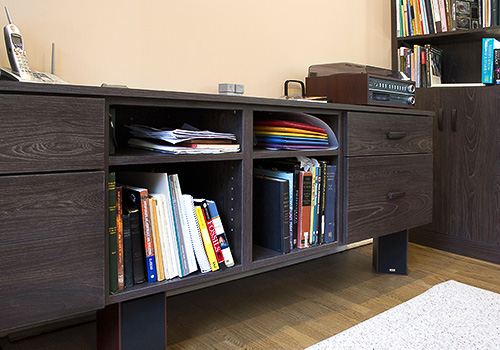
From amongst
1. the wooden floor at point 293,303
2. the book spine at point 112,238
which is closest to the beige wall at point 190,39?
the book spine at point 112,238

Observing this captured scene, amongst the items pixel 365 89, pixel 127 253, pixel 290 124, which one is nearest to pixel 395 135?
pixel 365 89

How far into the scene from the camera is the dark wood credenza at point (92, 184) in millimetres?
863

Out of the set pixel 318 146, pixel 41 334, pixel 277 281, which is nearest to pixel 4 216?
pixel 41 334

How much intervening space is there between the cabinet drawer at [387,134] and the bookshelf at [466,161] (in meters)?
0.42

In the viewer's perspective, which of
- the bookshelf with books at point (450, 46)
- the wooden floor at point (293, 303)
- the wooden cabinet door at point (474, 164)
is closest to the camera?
the wooden floor at point (293, 303)

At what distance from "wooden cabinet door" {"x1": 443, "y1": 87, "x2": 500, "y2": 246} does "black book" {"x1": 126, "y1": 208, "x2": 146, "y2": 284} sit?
68.1 inches

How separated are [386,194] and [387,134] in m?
0.23

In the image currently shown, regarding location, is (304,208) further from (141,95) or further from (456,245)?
(456,245)

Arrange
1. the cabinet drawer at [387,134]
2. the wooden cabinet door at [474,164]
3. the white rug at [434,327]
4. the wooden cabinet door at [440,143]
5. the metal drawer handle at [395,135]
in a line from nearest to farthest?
the white rug at [434,327] → the cabinet drawer at [387,134] → the metal drawer handle at [395,135] → the wooden cabinet door at [474,164] → the wooden cabinet door at [440,143]

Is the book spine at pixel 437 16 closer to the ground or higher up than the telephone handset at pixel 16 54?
higher up

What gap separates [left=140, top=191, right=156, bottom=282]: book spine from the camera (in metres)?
1.11

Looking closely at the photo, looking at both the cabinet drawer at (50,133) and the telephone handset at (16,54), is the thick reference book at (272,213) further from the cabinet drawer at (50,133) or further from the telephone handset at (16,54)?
the telephone handset at (16,54)

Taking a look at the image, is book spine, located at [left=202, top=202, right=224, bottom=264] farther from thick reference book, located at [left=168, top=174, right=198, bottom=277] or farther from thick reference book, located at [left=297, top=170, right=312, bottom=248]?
thick reference book, located at [left=297, top=170, right=312, bottom=248]

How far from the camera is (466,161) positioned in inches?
85.3
